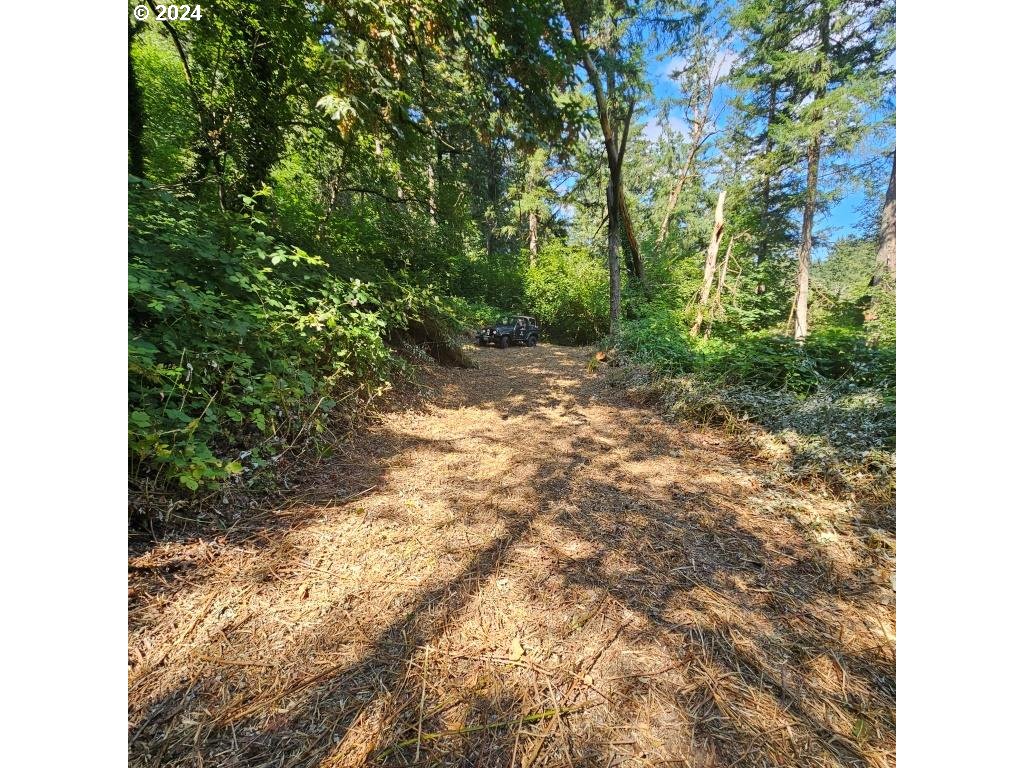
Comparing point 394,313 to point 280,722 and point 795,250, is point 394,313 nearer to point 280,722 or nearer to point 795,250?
point 280,722

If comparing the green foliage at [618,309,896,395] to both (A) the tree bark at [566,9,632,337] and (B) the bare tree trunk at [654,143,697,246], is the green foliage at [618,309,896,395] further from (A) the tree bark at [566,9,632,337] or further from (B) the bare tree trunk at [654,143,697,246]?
(B) the bare tree trunk at [654,143,697,246]

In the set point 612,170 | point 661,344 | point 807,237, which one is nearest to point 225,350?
point 661,344

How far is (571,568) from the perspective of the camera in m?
1.83

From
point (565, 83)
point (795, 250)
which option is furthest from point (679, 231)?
point (565, 83)

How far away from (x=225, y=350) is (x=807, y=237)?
1496 cm

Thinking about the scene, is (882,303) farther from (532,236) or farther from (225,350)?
(532,236)

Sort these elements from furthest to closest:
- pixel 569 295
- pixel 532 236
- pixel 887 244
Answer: pixel 532 236 < pixel 569 295 < pixel 887 244

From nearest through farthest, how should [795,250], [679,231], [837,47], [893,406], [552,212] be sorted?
[893,406] → [837,47] → [795,250] → [679,231] → [552,212]

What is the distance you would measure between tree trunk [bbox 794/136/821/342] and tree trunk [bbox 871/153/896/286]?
170 centimetres

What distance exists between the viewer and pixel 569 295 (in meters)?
16.4

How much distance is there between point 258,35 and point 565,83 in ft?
11.5

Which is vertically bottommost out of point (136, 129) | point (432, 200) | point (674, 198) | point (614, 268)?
point (614, 268)

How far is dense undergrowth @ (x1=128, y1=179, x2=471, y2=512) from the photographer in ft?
6.04

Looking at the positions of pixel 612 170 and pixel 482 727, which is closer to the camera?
pixel 482 727
